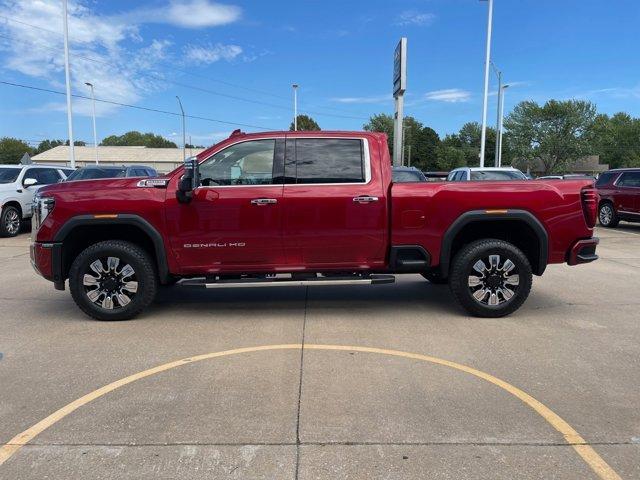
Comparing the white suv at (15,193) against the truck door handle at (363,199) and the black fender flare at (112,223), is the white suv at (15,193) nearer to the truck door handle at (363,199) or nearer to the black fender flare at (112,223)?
the black fender flare at (112,223)

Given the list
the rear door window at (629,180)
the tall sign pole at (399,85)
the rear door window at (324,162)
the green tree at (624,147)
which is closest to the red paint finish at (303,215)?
the rear door window at (324,162)

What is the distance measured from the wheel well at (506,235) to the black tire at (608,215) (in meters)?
11.5

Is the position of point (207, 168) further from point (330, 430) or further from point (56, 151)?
point (56, 151)

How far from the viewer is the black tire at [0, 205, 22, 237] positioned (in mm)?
13312

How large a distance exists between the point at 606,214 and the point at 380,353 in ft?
46.5

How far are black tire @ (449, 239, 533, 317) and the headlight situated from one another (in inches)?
172

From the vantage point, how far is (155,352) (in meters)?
4.79

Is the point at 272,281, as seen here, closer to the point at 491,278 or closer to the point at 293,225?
the point at 293,225

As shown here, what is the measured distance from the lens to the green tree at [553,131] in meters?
66.0

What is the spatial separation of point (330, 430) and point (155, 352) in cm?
214

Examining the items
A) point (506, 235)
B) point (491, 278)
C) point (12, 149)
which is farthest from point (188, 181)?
point (12, 149)

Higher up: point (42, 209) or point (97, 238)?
point (42, 209)

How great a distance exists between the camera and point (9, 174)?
13.9 metres

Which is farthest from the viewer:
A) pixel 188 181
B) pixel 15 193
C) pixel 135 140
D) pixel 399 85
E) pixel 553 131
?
pixel 135 140
